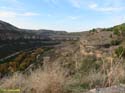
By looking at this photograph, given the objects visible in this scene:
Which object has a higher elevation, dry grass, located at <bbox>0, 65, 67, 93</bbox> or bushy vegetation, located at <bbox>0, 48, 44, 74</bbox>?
dry grass, located at <bbox>0, 65, 67, 93</bbox>

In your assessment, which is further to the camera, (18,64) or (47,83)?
(18,64)

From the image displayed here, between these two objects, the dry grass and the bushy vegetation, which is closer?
the dry grass

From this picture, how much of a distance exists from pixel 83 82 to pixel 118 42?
16.0 meters

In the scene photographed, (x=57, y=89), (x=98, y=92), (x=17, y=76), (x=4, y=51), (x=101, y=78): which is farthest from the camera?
(x=4, y=51)

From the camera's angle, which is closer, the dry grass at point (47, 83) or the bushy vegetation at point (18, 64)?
the dry grass at point (47, 83)

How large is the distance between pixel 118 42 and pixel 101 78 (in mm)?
16121

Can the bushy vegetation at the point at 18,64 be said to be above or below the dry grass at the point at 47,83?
below

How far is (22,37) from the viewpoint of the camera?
8875 centimetres

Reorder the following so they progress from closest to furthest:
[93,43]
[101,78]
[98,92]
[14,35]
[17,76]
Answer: [98,92] → [101,78] → [17,76] → [93,43] → [14,35]

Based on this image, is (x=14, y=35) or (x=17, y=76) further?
Result: (x=14, y=35)

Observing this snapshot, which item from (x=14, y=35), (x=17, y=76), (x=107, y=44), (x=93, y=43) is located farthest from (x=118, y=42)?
(x=14, y=35)

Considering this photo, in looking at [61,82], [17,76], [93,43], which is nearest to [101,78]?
[61,82]

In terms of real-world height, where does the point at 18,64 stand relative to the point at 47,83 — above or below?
below

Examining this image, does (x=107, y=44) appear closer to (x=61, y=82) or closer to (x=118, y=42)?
(x=118, y=42)
